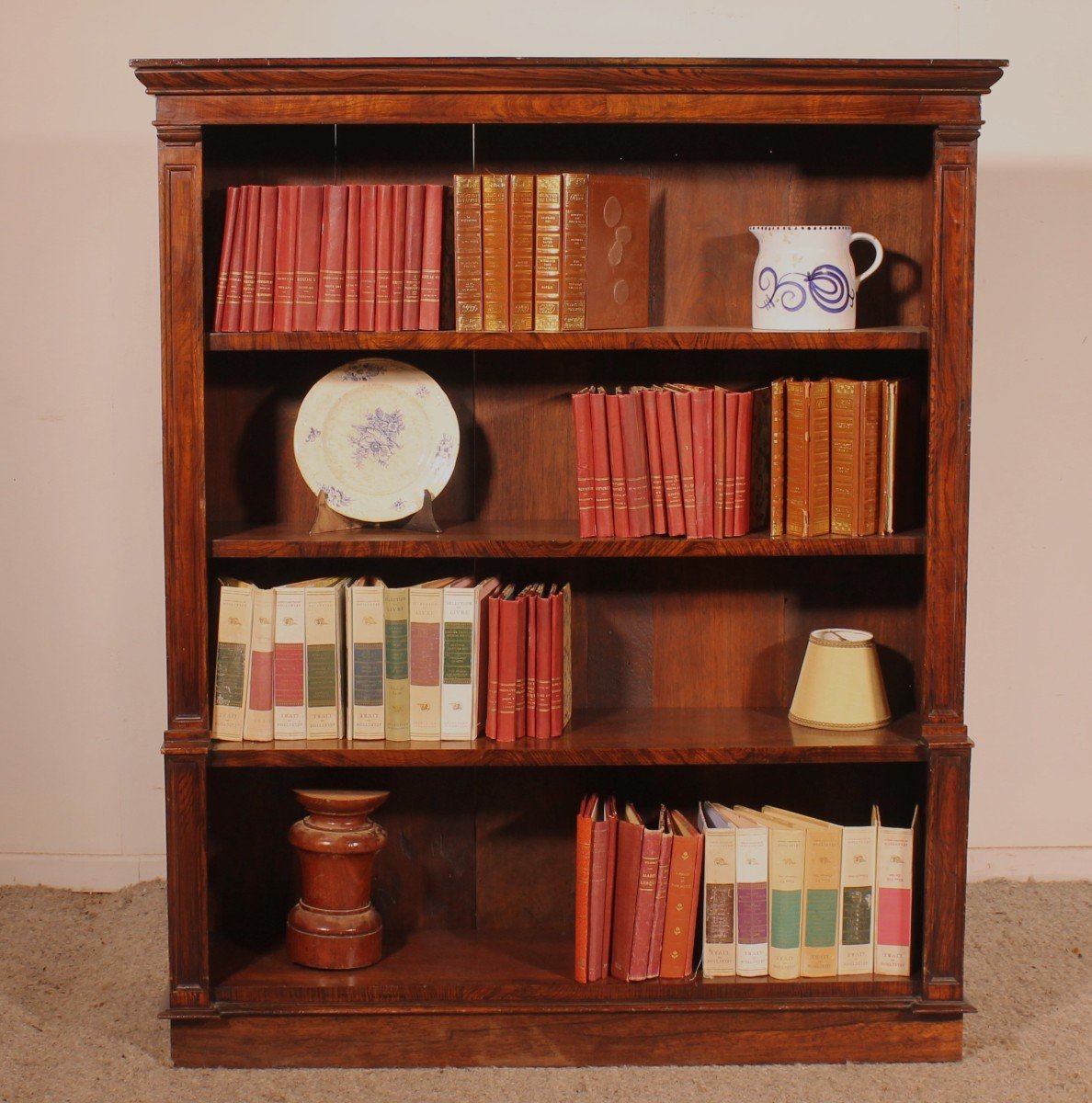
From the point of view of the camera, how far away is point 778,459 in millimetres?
2270

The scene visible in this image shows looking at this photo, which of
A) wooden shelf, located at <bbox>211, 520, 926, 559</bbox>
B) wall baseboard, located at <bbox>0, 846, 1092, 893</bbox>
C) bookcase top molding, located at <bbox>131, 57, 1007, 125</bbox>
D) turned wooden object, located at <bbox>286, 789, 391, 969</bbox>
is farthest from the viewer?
wall baseboard, located at <bbox>0, 846, 1092, 893</bbox>

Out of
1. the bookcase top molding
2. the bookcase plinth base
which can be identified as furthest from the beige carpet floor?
the bookcase top molding

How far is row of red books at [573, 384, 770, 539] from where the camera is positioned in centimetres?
225

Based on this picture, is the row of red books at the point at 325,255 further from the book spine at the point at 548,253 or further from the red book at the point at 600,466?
the red book at the point at 600,466

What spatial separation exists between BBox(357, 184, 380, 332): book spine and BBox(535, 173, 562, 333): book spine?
0.27 metres

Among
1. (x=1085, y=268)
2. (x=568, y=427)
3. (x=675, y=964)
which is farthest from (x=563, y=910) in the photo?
(x=1085, y=268)

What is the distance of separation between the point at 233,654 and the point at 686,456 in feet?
2.76

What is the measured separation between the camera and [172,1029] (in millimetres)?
2266

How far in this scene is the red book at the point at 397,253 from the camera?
225 cm

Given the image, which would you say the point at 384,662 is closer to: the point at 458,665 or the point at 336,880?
the point at 458,665

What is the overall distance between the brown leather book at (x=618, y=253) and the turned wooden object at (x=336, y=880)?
0.93 m

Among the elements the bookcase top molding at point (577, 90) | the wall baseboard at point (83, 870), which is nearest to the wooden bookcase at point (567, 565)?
the bookcase top molding at point (577, 90)

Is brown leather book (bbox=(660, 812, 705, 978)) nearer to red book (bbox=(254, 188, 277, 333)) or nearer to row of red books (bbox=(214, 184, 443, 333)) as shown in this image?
row of red books (bbox=(214, 184, 443, 333))

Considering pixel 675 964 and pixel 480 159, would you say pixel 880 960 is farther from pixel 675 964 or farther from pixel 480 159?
pixel 480 159
